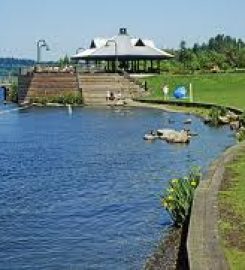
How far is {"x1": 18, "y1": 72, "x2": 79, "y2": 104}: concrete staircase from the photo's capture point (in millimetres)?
67188

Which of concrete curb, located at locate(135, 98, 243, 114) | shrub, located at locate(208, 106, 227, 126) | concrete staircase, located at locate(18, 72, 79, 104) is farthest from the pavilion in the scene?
shrub, located at locate(208, 106, 227, 126)

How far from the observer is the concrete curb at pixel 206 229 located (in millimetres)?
9328

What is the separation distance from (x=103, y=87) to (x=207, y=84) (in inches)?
405

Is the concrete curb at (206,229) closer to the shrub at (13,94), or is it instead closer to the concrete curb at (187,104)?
the concrete curb at (187,104)

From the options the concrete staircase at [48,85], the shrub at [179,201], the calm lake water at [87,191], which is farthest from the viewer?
the concrete staircase at [48,85]

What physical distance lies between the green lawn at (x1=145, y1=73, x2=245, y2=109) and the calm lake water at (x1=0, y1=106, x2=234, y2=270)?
64.6 ft

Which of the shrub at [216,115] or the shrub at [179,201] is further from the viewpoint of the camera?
the shrub at [216,115]

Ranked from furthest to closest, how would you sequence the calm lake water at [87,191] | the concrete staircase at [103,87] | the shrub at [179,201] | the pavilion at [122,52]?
the pavilion at [122,52] → the concrete staircase at [103,87] → the shrub at [179,201] → the calm lake water at [87,191]

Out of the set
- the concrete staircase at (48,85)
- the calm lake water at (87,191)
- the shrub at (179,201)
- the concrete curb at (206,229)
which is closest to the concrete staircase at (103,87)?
the concrete staircase at (48,85)

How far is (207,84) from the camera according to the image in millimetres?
68750

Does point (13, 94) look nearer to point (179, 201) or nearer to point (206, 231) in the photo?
point (179, 201)

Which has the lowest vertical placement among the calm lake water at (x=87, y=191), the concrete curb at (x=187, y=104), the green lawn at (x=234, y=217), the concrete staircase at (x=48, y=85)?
the calm lake water at (x=87, y=191)

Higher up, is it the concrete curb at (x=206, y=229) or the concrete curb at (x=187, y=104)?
the concrete curb at (x=206, y=229)

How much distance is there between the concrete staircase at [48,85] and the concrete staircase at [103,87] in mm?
982
